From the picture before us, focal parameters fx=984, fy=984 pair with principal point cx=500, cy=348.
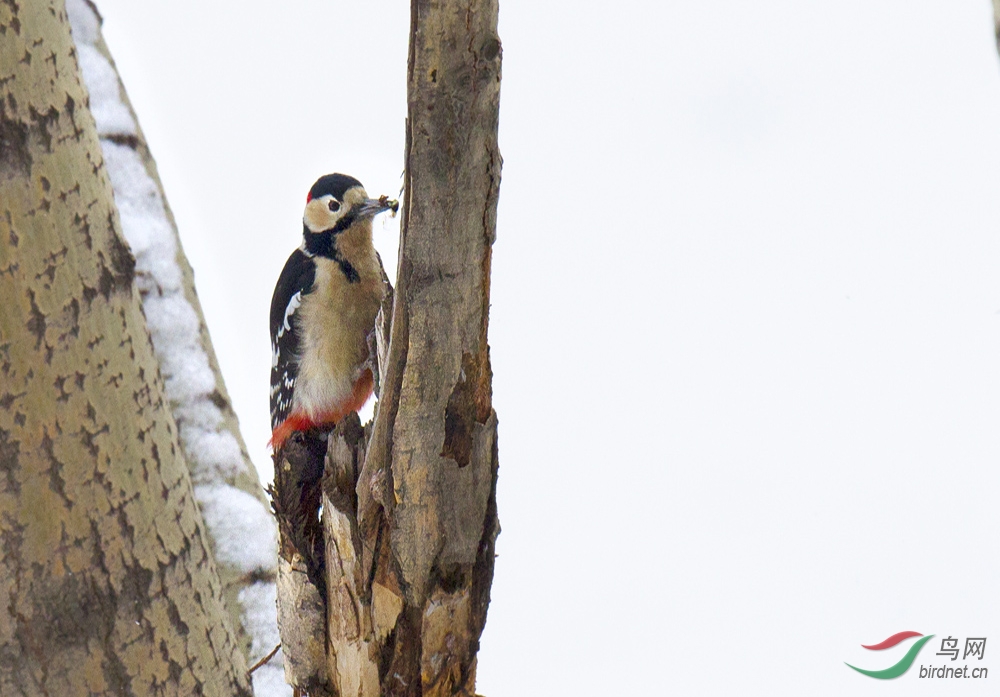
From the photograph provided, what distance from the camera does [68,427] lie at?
43.2 inches

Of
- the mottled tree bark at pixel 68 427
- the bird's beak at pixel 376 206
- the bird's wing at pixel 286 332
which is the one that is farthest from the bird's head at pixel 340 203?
the mottled tree bark at pixel 68 427

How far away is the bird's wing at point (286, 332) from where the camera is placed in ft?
7.32

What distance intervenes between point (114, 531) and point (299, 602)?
0.42m

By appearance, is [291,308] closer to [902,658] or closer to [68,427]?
[68,427]

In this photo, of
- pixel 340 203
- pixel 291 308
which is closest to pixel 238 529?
pixel 291 308

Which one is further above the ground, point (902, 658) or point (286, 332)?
point (286, 332)

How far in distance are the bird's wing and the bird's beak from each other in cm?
17

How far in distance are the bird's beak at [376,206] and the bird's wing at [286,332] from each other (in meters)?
0.17

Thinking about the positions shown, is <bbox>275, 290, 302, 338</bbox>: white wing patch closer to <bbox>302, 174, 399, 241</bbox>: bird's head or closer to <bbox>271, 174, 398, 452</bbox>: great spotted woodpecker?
<bbox>271, 174, 398, 452</bbox>: great spotted woodpecker

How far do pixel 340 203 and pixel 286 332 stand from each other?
0.32 metres

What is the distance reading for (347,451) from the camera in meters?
1.47

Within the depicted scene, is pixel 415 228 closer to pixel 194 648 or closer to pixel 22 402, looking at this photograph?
pixel 22 402

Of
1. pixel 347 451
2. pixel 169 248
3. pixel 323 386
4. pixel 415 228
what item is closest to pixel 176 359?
pixel 169 248

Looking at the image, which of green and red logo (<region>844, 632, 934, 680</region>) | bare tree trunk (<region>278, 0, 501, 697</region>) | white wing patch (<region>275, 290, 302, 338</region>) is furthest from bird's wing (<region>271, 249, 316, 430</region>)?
green and red logo (<region>844, 632, 934, 680</region>)
